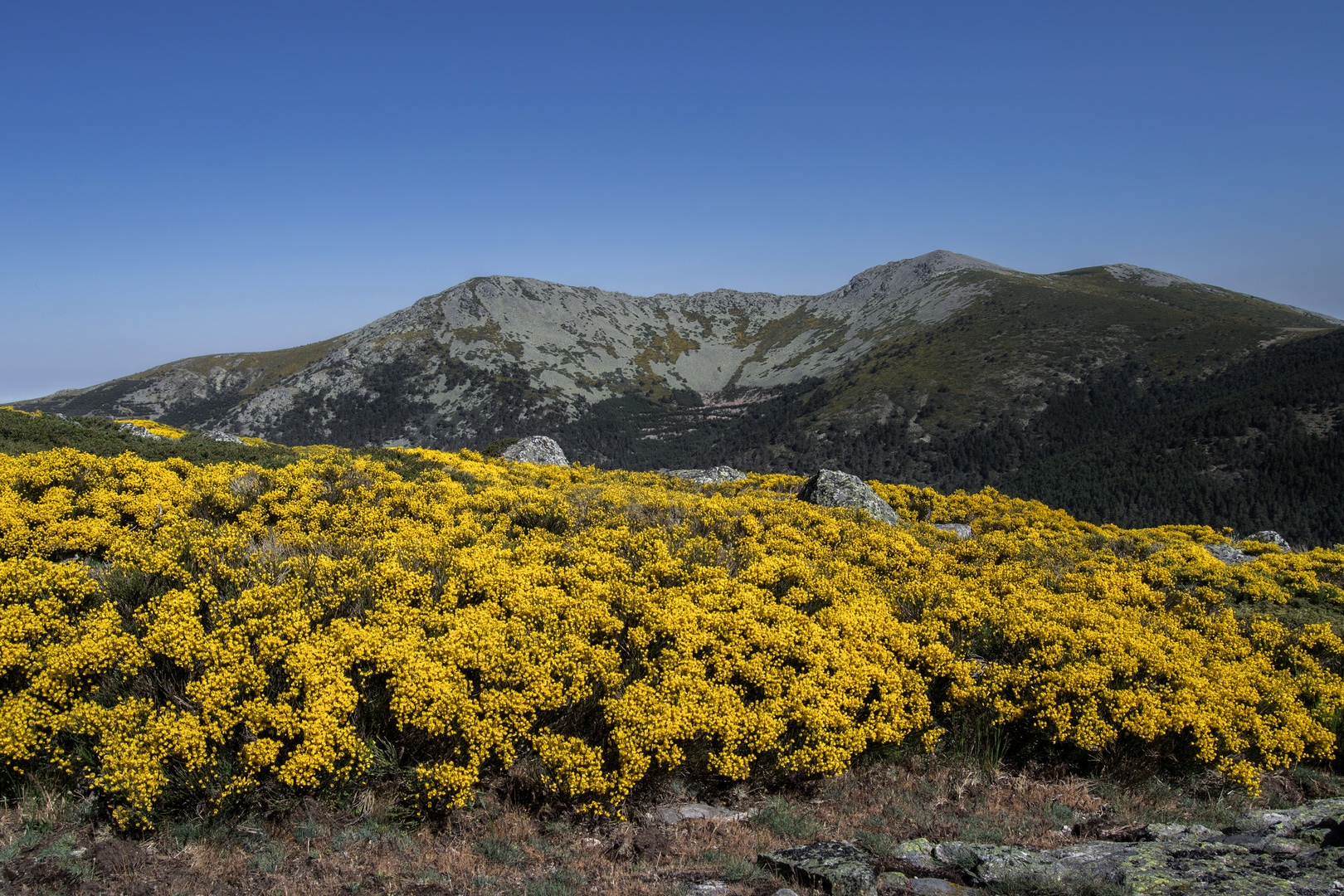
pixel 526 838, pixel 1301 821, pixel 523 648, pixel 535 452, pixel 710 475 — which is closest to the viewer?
pixel 526 838

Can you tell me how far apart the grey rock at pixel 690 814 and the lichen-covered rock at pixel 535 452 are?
3046cm

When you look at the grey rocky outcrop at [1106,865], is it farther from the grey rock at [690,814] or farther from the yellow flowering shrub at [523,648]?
the yellow flowering shrub at [523,648]

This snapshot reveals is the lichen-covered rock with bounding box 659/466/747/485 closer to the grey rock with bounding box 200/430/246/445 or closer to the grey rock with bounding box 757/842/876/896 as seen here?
the grey rock with bounding box 200/430/246/445

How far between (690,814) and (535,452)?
32523 millimetres

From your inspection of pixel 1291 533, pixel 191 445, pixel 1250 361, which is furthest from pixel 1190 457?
pixel 191 445

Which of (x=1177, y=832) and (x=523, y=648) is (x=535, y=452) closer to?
(x=523, y=648)

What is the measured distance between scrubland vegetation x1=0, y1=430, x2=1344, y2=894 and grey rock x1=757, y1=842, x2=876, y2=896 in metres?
0.42

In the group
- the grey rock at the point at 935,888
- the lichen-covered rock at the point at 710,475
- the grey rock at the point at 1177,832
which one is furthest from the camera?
the lichen-covered rock at the point at 710,475

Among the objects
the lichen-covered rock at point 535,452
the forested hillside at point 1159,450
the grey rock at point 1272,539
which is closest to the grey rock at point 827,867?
the grey rock at point 1272,539

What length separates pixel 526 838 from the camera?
262 inches

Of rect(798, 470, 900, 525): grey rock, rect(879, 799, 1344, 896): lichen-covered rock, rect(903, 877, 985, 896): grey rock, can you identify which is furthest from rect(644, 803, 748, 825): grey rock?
rect(798, 470, 900, 525): grey rock

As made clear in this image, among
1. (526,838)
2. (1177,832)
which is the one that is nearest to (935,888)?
(1177,832)

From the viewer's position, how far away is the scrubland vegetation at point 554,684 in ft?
20.9

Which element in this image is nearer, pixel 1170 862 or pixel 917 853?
pixel 1170 862
